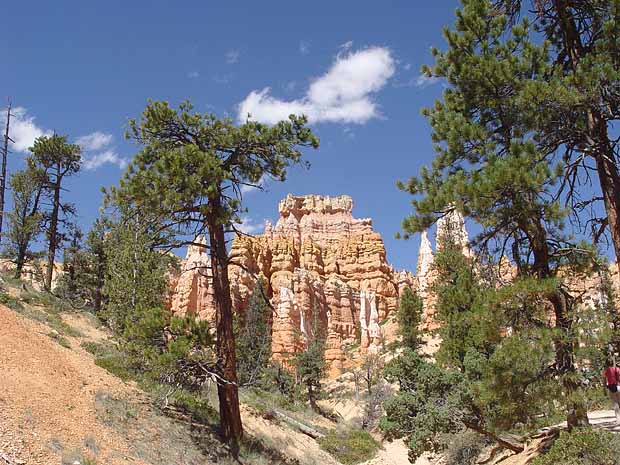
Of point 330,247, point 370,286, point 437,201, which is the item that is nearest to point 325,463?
point 437,201

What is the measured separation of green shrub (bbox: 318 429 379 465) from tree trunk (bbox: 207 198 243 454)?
8.59m

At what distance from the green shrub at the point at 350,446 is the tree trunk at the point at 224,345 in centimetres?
859

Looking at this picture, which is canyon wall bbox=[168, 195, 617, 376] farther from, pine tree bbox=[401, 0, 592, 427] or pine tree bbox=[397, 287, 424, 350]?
pine tree bbox=[401, 0, 592, 427]

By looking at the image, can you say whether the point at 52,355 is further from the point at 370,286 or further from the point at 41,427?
the point at 370,286

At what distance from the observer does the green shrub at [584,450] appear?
8461 mm

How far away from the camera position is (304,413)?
31.9m

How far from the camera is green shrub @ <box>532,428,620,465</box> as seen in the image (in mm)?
8461

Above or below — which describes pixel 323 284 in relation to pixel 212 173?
above

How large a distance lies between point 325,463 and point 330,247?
82.0 m

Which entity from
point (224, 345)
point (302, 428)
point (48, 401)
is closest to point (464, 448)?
point (302, 428)

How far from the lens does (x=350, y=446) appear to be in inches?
968

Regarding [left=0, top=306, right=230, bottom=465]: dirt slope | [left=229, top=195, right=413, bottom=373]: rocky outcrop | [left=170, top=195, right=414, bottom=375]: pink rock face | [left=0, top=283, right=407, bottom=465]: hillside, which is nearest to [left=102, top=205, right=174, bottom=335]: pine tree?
[left=0, top=283, right=407, bottom=465]: hillside

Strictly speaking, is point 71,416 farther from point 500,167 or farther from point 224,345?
point 500,167

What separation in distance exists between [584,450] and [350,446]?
17.3 meters
